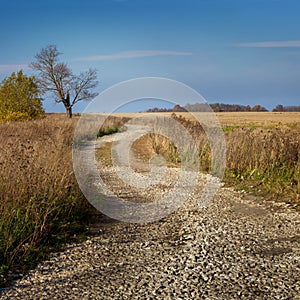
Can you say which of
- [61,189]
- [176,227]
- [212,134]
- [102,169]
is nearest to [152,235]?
[176,227]

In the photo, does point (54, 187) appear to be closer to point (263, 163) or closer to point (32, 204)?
point (32, 204)

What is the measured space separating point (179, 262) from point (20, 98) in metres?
28.8

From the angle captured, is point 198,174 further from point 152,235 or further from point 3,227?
point 3,227

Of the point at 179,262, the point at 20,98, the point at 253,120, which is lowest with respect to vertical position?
the point at 179,262

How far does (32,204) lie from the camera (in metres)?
6.18

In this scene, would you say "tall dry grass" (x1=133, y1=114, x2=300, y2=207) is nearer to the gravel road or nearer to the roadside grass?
the roadside grass

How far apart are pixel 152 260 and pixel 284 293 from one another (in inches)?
67.1

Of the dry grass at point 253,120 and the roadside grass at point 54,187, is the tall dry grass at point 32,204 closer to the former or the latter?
the roadside grass at point 54,187

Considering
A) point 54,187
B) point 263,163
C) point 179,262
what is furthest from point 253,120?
point 179,262

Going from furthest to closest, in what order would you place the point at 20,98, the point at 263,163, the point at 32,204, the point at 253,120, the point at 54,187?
the point at 253,120
the point at 20,98
the point at 263,163
the point at 54,187
the point at 32,204

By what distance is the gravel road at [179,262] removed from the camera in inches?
178

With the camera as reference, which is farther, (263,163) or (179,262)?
(263,163)

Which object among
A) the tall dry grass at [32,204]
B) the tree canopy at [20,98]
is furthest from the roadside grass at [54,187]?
the tree canopy at [20,98]

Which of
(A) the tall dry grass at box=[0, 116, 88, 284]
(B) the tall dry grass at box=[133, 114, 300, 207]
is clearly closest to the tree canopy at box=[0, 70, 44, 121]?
(B) the tall dry grass at box=[133, 114, 300, 207]
